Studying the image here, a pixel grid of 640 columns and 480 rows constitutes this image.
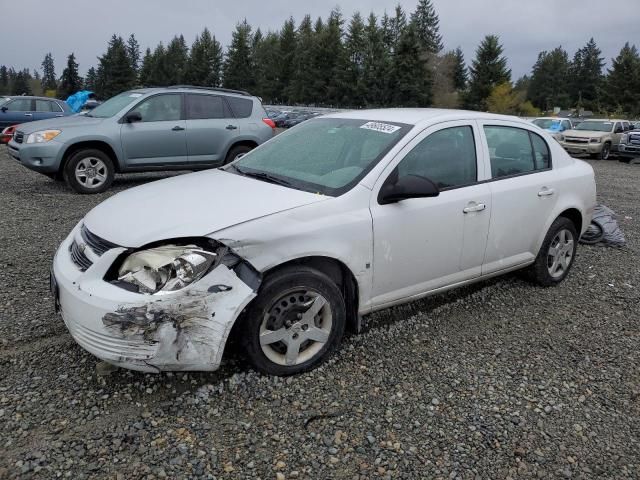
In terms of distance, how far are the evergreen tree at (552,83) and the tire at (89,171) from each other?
295 ft

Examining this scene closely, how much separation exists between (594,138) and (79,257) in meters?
20.8

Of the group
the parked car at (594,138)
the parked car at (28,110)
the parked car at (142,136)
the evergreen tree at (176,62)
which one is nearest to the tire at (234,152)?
the parked car at (142,136)

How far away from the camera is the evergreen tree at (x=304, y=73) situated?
73762 mm

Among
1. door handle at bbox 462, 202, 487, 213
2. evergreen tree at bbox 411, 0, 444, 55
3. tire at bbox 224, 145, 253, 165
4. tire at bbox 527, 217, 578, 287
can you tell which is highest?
evergreen tree at bbox 411, 0, 444, 55

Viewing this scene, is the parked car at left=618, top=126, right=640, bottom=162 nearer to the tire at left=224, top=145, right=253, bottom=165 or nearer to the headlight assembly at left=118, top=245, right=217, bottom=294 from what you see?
the tire at left=224, top=145, right=253, bottom=165

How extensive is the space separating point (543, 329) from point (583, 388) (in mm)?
834

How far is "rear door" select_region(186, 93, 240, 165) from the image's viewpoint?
924 cm

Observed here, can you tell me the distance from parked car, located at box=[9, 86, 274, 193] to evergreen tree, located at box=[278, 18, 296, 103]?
6913cm

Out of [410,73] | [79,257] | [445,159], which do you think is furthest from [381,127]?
[410,73]

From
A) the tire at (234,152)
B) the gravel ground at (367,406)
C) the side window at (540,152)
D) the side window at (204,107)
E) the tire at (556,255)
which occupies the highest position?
the side window at (204,107)

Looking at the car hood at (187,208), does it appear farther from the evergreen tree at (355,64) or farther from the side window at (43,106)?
the evergreen tree at (355,64)

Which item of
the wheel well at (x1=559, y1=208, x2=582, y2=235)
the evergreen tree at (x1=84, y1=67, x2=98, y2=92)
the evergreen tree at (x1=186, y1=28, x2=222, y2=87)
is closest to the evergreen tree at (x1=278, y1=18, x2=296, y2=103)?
the evergreen tree at (x1=186, y1=28, x2=222, y2=87)

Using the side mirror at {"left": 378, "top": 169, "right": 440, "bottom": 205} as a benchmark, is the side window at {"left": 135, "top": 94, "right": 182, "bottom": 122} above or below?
above

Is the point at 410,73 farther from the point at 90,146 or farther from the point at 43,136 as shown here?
the point at 43,136
